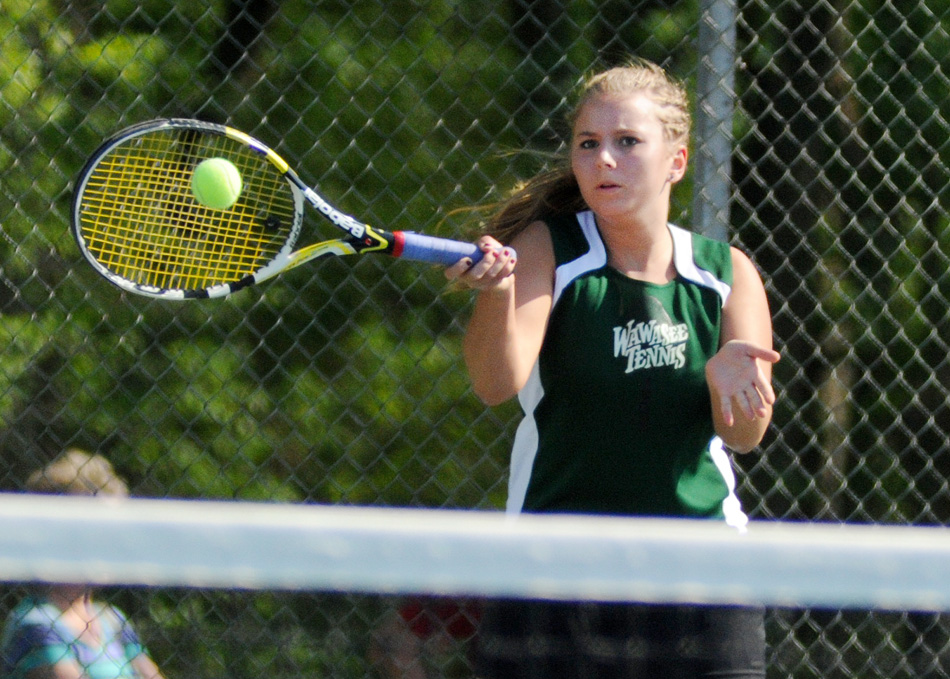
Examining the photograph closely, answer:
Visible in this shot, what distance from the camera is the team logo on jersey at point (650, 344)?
201cm

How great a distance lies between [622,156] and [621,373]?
364mm

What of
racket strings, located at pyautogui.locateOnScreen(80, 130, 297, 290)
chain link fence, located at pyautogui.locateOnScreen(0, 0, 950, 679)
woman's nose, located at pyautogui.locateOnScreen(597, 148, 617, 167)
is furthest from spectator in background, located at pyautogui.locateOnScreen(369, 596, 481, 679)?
woman's nose, located at pyautogui.locateOnScreen(597, 148, 617, 167)

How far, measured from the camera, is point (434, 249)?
6.55 ft

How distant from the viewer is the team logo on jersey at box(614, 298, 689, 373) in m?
2.01

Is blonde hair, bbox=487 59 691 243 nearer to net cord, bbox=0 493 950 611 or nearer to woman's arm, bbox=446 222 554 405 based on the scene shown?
woman's arm, bbox=446 222 554 405

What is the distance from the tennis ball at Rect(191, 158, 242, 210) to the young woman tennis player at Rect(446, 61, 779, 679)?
453mm

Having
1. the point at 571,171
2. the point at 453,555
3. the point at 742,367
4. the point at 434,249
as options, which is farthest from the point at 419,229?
the point at 453,555

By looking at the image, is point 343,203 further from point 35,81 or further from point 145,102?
point 35,81

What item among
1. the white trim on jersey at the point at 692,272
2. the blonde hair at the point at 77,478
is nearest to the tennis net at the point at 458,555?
the white trim on jersey at the point at 692,272

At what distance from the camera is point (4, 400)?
3.62 metres

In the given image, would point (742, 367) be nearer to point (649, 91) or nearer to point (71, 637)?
point (649, 91)

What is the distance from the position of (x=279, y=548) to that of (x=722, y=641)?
35.5 inches

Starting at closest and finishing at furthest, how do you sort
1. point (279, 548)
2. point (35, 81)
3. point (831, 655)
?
point (279, 548)
point (831, 655)
point (35, 81)

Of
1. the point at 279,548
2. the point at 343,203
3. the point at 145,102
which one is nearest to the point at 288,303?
the point at 343,203
